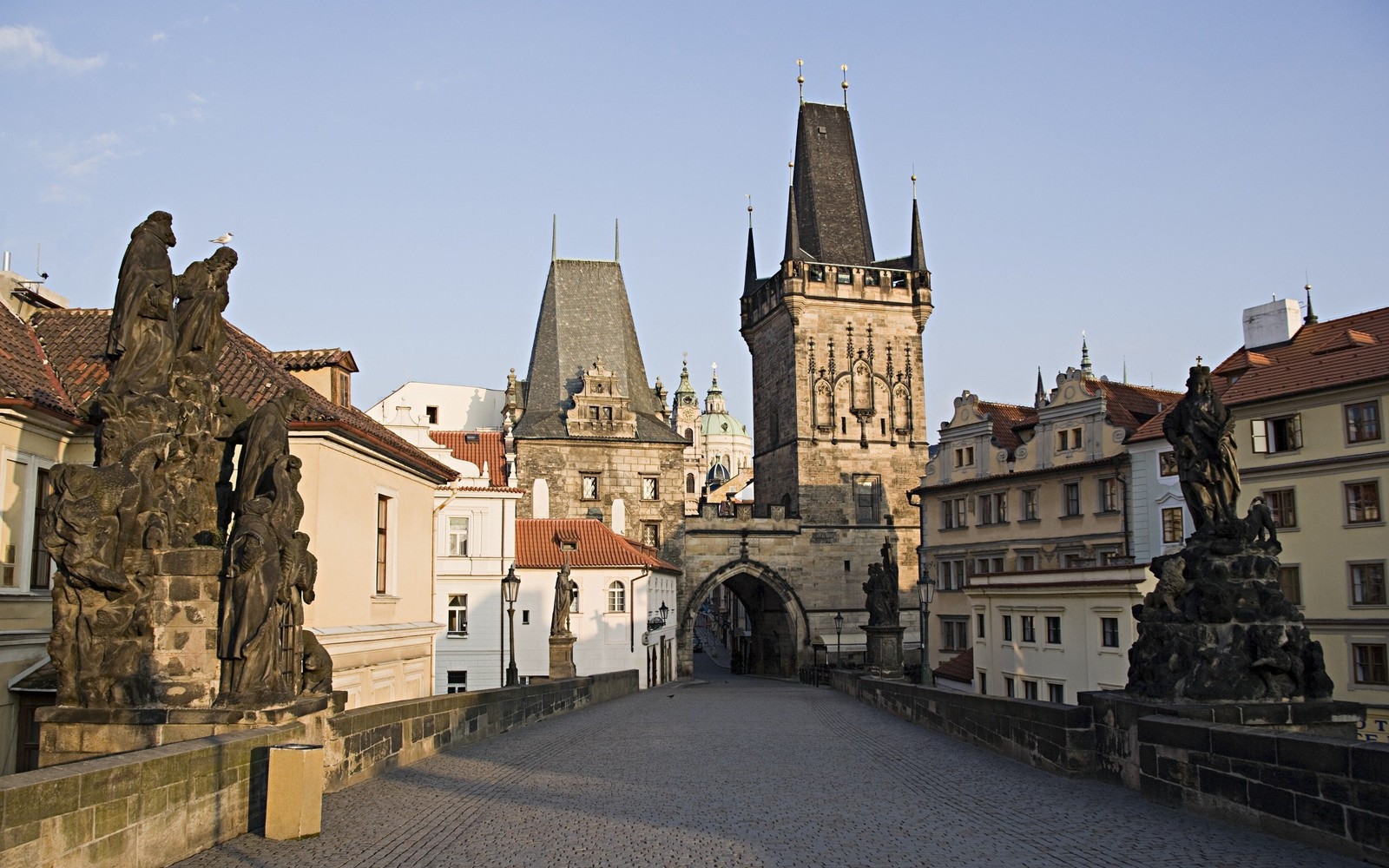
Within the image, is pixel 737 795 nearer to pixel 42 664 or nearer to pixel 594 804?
pixel 594 804

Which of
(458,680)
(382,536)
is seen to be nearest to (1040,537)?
(458,680)

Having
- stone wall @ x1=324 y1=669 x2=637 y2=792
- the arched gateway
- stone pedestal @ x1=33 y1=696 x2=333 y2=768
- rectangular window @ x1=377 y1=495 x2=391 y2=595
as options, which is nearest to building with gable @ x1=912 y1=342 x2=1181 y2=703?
the arched gateway

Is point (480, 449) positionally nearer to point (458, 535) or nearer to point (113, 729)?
point (458, 535)

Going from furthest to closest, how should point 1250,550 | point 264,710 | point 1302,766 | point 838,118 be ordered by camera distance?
1. point 838,118
2. point 1250,550
3. point 264,710
4. point 1302,766

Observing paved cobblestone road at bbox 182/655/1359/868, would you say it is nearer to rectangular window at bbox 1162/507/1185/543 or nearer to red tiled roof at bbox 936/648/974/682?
rectangular window at bbox 1162/507/1185/543

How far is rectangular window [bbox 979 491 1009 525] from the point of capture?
131ft

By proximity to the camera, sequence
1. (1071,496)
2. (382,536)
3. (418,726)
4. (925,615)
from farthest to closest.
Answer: (1071,496)
(925,615)
(382,536)
(418,726)

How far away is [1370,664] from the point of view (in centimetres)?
2655

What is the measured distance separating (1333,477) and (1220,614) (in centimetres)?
2152

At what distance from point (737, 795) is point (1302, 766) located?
185 inches

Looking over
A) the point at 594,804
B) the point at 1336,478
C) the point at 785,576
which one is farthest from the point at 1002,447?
the point at 594,804

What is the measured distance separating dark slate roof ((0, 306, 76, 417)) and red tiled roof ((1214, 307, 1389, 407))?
2585cm

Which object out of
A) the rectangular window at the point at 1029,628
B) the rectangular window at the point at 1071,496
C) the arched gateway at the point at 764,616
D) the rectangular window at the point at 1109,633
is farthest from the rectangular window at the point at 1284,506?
the arched gateway at the point at 764,616

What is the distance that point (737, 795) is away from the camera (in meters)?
10.5
